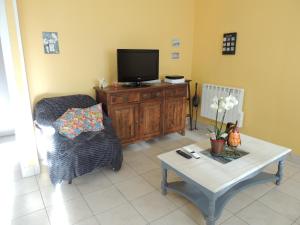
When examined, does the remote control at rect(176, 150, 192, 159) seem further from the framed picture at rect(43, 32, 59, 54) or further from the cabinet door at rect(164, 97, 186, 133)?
the framed picture at rect(43, 32, 59, 54)

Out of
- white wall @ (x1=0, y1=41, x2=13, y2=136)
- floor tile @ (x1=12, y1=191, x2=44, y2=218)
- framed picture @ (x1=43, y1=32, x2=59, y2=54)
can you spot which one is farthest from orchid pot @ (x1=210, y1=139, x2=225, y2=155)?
white wall @ (x1=0, y1=41, x2=13, y2=136)

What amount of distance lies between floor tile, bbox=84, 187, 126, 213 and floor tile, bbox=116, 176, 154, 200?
63mm

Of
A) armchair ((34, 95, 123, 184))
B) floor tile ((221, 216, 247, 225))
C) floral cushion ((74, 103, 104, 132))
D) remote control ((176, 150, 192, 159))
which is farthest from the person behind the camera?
floral cushion ((74, 103, 104, 132))

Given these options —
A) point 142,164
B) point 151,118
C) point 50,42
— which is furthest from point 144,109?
point 50,42

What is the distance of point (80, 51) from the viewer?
2.89 metres

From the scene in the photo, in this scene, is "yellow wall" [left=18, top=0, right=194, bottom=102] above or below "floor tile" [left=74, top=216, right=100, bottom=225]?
above

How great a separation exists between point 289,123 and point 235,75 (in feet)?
3.25

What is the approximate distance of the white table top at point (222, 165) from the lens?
5.50ft

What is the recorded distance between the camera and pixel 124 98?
9.41ft

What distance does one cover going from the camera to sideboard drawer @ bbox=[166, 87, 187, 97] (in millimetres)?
3279

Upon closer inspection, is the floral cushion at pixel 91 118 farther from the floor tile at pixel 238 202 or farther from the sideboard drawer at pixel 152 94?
the floor tile at pixel 238 202

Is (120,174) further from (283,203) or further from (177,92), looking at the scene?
(283,203)

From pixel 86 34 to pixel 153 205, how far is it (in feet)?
7.27

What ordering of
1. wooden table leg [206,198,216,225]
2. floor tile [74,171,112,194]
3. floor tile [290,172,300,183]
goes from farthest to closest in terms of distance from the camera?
floor tile [290,172,300,183] → floor tile [74,171,112,194] → wooden table leg [206,198,216,225]
